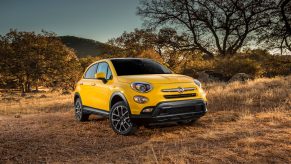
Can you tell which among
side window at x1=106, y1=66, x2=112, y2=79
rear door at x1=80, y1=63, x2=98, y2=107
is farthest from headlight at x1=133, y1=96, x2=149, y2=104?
rear door at x1=80, y1=63, x2=98, y2=107

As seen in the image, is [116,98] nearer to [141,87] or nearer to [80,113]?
[141,87]

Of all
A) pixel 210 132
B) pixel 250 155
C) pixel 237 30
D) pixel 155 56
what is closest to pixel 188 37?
pixel 237 30

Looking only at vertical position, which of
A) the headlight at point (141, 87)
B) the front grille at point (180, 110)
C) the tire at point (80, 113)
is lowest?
the tire at point (80, 113)

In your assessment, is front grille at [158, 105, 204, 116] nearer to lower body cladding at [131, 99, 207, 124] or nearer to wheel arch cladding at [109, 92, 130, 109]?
lower body cladding at [131, 99, 207, 124]

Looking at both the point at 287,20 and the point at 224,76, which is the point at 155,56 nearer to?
the point at 224,76

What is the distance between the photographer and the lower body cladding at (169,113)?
7.50 meters

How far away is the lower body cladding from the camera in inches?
295

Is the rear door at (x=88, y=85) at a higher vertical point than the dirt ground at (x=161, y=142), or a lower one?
higher

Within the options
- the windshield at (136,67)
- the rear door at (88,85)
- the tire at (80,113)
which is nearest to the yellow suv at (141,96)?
the windshield at (136,67)

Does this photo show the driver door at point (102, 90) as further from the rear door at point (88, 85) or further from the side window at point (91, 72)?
the side window at point (91, 72)

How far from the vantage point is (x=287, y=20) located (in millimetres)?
18750

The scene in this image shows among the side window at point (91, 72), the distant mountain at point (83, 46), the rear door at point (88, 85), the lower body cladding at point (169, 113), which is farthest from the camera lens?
the distant mountain at point (83, 46)

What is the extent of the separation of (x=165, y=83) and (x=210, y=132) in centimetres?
142

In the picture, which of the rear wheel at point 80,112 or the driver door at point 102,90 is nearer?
the driver door at point 102,90
